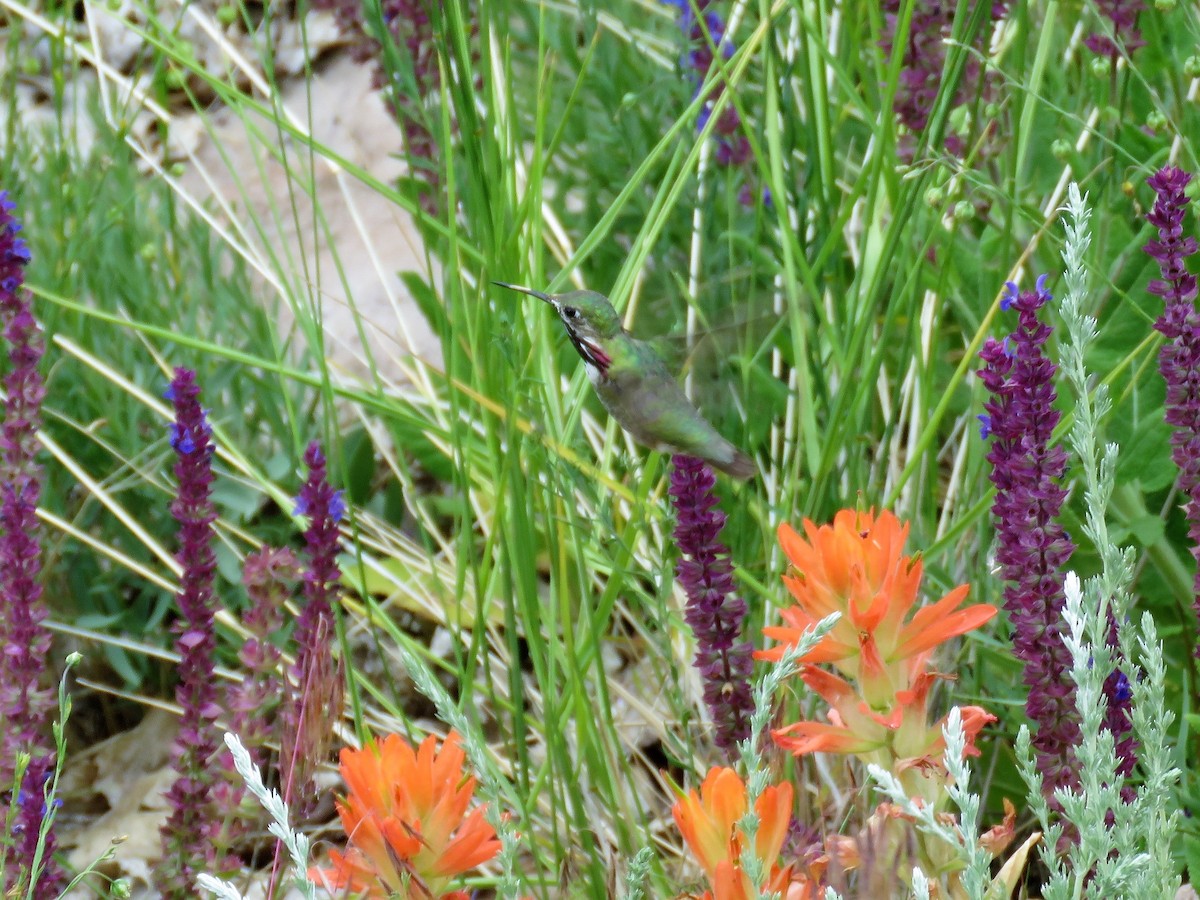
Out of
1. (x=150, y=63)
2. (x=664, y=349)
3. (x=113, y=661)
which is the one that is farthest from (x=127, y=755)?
(x=150, y=63)

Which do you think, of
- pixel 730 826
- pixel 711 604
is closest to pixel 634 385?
pixel 711 604

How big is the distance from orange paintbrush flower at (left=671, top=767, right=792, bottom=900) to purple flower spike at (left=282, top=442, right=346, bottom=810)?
14.1 inches

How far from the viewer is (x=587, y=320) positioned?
1752mm

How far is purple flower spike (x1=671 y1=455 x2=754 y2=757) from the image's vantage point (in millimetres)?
1426

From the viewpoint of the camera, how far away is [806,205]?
6.39ft

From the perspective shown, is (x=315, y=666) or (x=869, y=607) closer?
(x=869, y=607)

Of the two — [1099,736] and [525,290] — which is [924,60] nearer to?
[525,290]

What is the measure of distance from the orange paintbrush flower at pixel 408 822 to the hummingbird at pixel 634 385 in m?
0.65

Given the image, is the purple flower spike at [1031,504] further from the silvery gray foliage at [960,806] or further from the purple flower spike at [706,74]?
the purple flower spike at [706,74]

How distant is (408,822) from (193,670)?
2.30 ft

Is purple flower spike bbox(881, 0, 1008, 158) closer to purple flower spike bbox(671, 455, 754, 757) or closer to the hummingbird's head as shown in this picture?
the hummingbird's head

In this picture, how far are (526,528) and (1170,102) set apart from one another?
4.78ft

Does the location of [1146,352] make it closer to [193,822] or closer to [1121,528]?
[1121,528]

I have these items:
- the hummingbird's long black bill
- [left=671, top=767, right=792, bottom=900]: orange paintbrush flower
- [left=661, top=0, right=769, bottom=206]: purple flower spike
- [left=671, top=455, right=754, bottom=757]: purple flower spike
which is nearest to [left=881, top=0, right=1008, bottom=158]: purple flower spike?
[left=661, top=0, right=769, bottom=206]: purple flower spike
